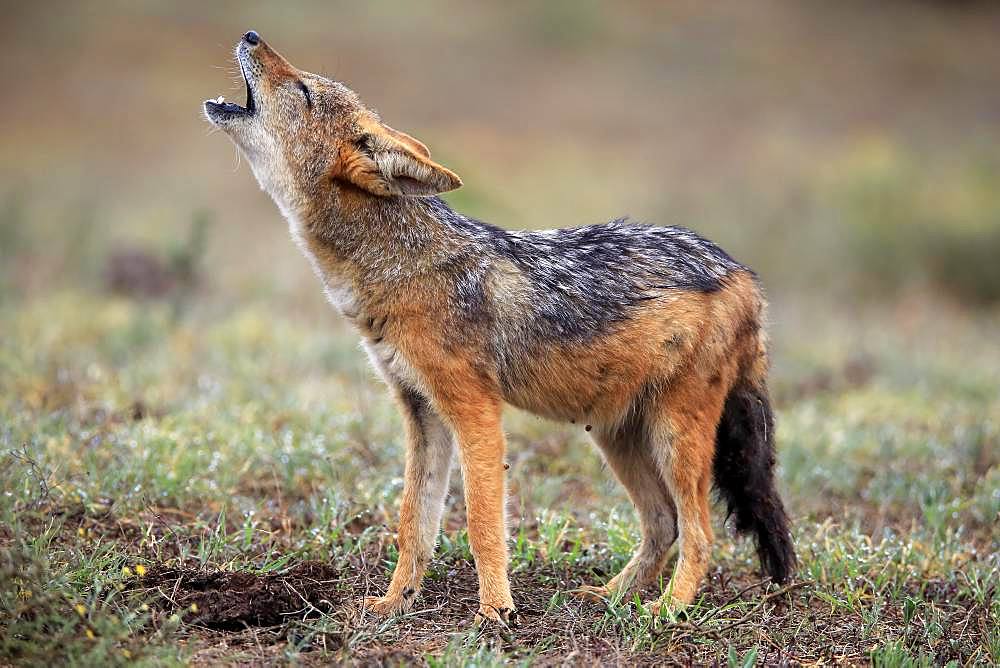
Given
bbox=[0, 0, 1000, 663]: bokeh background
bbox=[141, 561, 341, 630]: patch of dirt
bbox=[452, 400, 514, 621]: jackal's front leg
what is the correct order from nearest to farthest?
bbox=[141, 561, 341, 630]: patch of dirt < bbox=[452, 400, 514, 621]: jackal's front leg < bbox=[0, 0, 1000, 663]: bokeh background

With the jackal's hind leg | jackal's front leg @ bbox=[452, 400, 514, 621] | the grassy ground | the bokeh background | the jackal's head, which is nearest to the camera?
the grassy ground

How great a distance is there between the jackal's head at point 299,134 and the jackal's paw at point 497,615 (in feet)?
6.88

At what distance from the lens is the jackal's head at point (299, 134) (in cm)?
556

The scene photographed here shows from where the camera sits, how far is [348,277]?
5582 millimetres

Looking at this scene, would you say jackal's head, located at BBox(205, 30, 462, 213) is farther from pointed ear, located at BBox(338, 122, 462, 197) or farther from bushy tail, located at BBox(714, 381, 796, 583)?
bushy tail, located at BBox(714, 381, 796, 583)

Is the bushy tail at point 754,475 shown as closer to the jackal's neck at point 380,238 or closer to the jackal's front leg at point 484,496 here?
the jackal's front leg at point 484,496

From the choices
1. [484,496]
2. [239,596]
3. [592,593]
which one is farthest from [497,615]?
[239,596]

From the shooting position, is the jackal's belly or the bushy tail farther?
the bushy tail

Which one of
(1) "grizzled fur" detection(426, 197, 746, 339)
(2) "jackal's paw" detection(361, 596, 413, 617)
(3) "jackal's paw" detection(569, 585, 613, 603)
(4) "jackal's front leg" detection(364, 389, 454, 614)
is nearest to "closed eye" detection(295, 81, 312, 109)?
(1) "grizzled fur" detection(426, 197, 746, 339)

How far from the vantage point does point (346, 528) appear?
6.39 m

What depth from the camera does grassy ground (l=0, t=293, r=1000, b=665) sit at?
4891 mm

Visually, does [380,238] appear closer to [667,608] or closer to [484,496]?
[484,496]

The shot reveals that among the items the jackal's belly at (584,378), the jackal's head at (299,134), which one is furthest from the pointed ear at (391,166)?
the jackal's belly at (584,378)

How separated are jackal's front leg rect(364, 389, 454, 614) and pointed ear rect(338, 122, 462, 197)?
3.51ft
